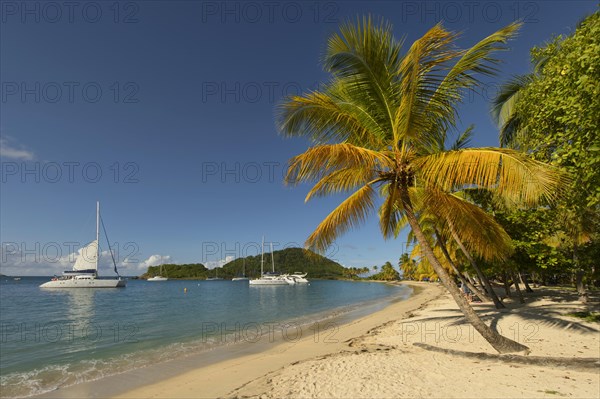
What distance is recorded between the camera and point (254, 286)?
250 feet

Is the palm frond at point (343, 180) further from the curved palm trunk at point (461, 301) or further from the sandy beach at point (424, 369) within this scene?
the sandy beach at point (424, 369)

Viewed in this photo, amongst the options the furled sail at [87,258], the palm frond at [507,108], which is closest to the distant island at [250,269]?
the furled sail at [87,258]

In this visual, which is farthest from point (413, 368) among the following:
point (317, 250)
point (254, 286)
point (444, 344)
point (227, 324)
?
point (254, 286)

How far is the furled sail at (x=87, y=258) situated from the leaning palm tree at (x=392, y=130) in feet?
206

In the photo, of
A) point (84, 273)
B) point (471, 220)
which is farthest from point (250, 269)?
point (471, 220)

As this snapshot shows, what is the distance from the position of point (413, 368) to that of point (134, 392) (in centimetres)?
686

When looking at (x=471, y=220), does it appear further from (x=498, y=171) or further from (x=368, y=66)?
(x=368, y=66)

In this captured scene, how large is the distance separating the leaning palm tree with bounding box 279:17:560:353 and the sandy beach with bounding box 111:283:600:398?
1085mm

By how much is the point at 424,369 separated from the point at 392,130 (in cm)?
557

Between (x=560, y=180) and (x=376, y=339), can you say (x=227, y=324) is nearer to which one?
(x=376, y=339)

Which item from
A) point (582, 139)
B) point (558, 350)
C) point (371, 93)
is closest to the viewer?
point (582, 139)

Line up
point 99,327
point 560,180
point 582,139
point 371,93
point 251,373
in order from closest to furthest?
point 582,139 → point 560,180 → point 371,93 → point 251,373 → point 99,327

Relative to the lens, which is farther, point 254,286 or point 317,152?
point 254,286

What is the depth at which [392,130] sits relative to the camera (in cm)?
745
